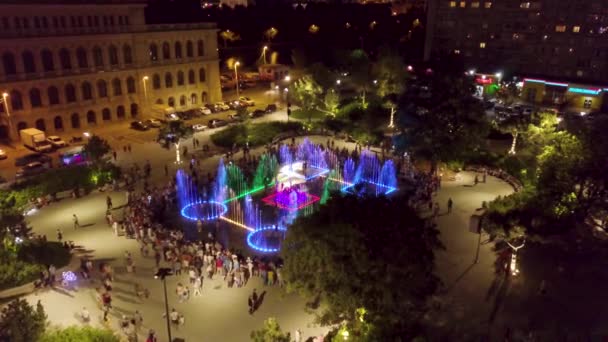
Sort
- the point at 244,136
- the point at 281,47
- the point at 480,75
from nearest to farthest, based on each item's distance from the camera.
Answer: the point at 244,136 < the point at 480,75 < the point at 281,47

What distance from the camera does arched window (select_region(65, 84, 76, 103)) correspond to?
57812mm

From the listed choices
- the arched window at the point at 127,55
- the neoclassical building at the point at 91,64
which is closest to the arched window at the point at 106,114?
the neoclassical building at the point at 91,64

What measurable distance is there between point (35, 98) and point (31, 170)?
14.8m

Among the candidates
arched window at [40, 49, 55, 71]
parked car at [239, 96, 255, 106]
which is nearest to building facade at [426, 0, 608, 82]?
parked car at [239, 96, 255, 106]

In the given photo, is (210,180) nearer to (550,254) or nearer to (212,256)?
(212,256)

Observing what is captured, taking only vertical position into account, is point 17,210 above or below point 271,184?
above

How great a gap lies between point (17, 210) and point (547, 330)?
101 ft

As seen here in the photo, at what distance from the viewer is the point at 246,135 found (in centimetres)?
5234

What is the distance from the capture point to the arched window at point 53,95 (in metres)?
56.4

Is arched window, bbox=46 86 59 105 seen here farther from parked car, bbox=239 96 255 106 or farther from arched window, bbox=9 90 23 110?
parked car, bbox=239 96 255 106

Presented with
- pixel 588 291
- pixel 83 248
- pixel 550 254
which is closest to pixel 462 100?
pixel 550 254

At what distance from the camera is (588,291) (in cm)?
2661

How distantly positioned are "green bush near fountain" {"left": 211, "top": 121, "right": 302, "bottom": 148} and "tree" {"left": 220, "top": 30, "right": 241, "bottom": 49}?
52.1 m

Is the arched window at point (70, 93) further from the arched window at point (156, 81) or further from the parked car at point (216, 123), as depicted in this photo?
the parked car at point (216, 123)
